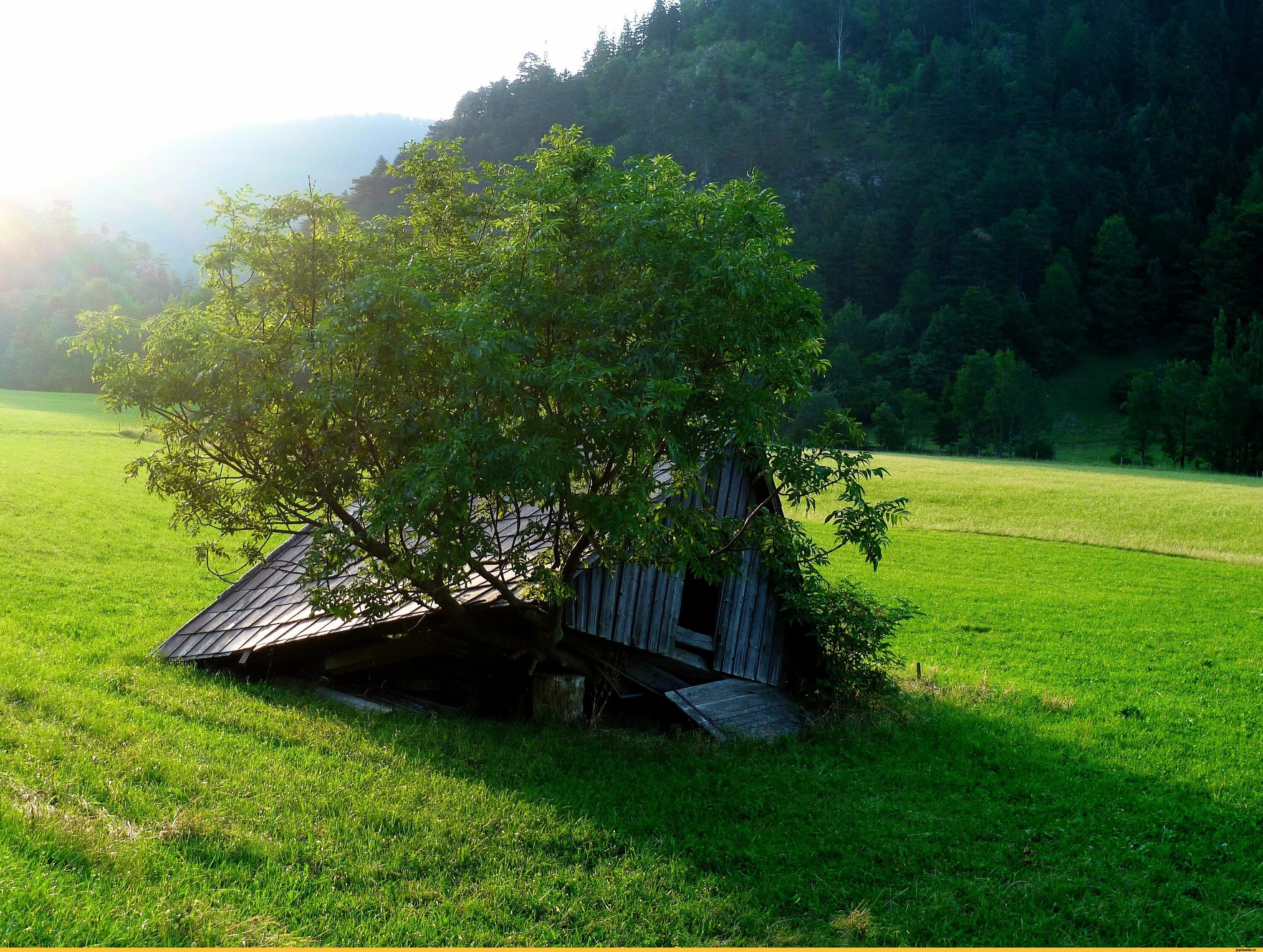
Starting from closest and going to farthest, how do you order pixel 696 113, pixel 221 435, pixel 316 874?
pixel 316 874, pixel 221 435, pixel 696 113

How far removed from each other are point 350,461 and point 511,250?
2.91 m

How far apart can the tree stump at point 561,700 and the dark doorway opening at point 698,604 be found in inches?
108

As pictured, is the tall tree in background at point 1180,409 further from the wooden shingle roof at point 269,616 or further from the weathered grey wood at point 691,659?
the wooden shingle roof at point 269,616

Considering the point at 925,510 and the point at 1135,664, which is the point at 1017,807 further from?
the point at 925,510

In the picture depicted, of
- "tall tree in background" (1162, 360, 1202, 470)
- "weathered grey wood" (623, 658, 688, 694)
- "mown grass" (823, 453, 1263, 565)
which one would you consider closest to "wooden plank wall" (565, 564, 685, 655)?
"weathered grey wood" (623, 658, 688, 694)

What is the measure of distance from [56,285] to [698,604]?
165 meters

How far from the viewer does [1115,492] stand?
165 feet

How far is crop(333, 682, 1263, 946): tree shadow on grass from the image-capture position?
7414 millimetres

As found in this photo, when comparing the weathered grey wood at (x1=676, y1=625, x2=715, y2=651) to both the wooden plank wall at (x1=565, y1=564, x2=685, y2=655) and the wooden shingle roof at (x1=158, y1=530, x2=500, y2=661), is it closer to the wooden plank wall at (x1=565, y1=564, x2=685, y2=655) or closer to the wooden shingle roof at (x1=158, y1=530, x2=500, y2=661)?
the wooden plank wall at (x1=565, y1=564, x2=685, y2=655)

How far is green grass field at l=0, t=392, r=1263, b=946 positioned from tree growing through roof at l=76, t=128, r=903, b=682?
214 cm

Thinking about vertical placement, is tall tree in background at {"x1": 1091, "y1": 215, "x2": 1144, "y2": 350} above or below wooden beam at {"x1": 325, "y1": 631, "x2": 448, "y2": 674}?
above

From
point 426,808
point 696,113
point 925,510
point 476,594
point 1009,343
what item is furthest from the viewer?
point 696,113

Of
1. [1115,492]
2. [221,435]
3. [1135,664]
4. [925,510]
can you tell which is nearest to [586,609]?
[221,435]

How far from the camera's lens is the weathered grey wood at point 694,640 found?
42.0 ft
